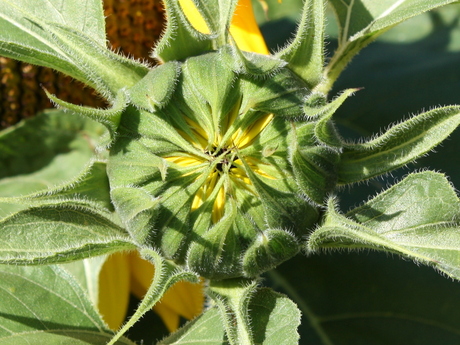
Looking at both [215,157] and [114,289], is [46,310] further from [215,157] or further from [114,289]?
[215,157]

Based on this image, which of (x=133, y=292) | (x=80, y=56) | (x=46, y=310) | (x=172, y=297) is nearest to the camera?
(x=80, y=56)

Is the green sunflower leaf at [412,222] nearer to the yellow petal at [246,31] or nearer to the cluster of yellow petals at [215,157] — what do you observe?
the cluster of yellow petals at [215,157]

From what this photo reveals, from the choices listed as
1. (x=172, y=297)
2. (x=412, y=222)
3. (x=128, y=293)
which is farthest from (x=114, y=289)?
(x=412, y=222)

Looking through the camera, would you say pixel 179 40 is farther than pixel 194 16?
No

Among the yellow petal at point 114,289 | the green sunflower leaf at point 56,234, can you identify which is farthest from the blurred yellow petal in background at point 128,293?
the green sunflower leaf at point 56,234

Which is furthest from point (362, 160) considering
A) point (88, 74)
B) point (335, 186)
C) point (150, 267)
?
point (150, 267)

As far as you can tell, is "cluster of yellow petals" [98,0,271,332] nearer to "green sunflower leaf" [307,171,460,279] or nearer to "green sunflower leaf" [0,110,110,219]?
"green sunflower leaf" [0,110,110,219]

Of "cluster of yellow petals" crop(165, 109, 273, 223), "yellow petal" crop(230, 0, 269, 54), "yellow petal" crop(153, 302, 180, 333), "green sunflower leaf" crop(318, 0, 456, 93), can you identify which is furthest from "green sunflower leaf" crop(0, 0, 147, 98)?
"yellow petal" crop(153, 302, 180, 333)
